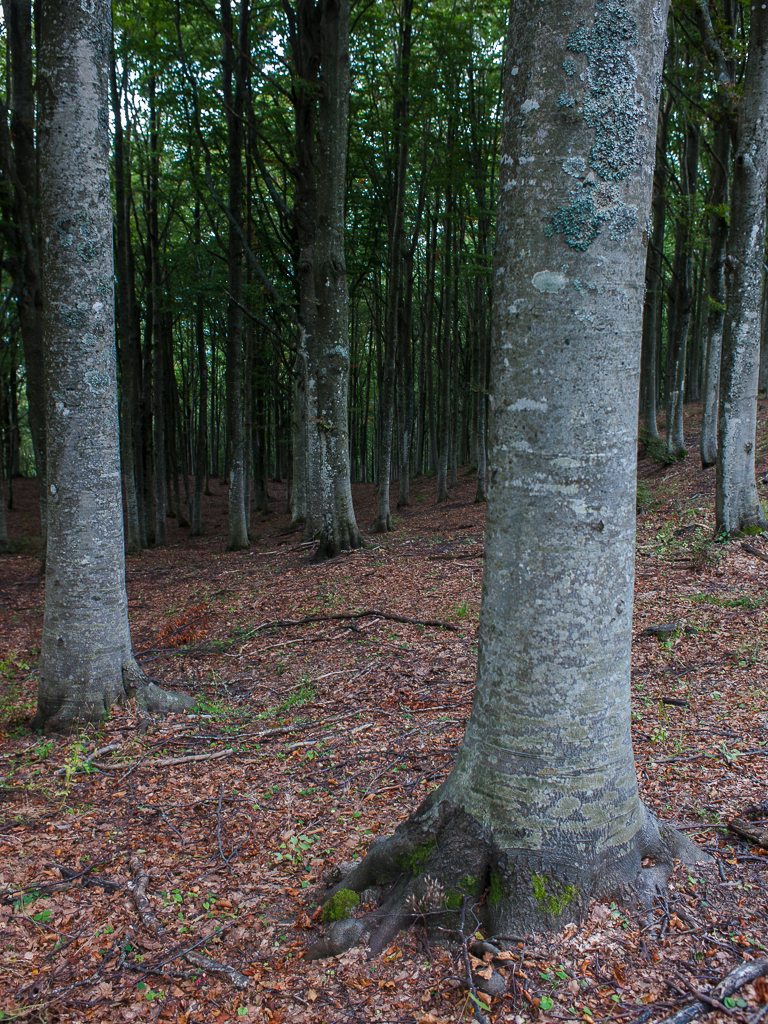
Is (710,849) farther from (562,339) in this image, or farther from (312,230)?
(312,230)

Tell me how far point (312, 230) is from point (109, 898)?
40.6 feet

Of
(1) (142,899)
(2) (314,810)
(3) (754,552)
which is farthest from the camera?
(3) (754,552)

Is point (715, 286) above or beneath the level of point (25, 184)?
beneath

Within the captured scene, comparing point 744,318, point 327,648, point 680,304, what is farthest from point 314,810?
point 680,304

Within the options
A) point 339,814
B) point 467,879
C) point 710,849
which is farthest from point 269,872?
point 710,849

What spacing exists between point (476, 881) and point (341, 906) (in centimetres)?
61

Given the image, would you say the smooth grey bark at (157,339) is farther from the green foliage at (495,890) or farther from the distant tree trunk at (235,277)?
the green foliage at (495,890)

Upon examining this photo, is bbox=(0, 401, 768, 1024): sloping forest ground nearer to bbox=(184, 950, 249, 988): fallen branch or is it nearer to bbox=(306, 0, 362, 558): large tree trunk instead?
bbox=(184, 950, 249, 988): fallen branch

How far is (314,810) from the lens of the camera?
3.61m

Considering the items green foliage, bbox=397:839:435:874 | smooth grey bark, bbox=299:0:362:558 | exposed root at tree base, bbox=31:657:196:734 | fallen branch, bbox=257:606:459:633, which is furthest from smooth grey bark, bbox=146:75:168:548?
green foliage, bbox=397:839:435:874

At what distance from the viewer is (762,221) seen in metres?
7.89

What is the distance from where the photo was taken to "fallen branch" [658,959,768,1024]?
74.1 inches

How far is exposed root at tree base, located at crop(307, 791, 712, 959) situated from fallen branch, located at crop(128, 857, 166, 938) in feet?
2.51

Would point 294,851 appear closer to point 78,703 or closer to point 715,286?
point 78,703
